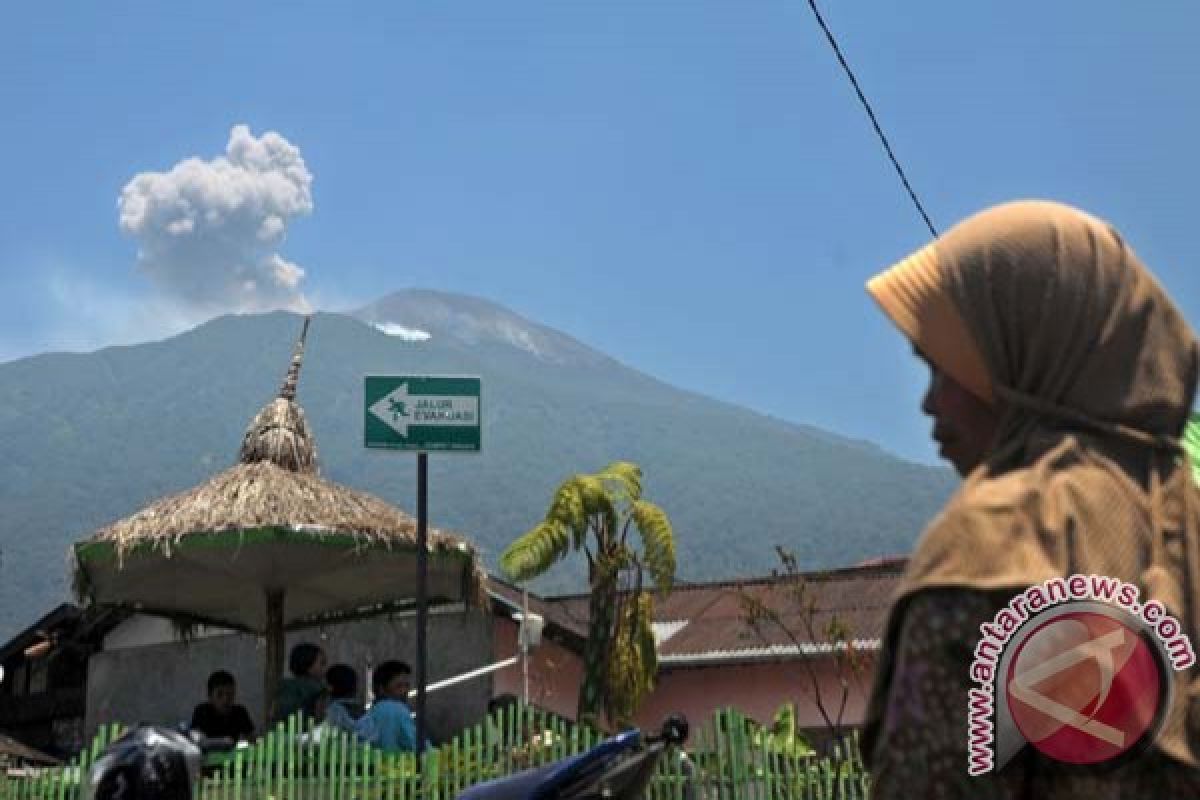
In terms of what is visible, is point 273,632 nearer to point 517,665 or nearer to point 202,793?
point 202,793

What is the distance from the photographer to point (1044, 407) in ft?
5.80

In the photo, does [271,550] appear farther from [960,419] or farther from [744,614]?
[744,614]

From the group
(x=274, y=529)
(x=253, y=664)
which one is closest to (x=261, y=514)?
(x=274, y=529)

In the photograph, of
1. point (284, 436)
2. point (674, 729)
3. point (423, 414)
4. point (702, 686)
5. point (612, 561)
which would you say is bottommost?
point (702, 686)

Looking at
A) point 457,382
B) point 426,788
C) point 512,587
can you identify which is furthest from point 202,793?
point 512,587

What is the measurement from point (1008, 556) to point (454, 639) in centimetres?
1945

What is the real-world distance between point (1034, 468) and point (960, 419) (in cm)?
16

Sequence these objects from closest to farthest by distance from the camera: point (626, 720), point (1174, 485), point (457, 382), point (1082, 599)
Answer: point (1082, 599)
point (1174, 485)
point (457, 382)
point (626, 720)

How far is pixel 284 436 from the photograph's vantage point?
1196cm

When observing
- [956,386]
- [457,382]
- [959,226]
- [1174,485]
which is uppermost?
[457,382]

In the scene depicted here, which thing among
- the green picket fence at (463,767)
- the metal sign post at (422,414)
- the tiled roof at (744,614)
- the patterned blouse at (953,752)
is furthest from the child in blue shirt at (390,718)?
the tiled roof at (744,614)

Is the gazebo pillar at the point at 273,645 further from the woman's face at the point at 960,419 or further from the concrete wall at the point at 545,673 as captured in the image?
the woman's face at the point at 960,419

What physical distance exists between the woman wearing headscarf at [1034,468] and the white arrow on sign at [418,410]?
18.6 feet

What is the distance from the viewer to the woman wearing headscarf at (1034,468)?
1.66 meters
